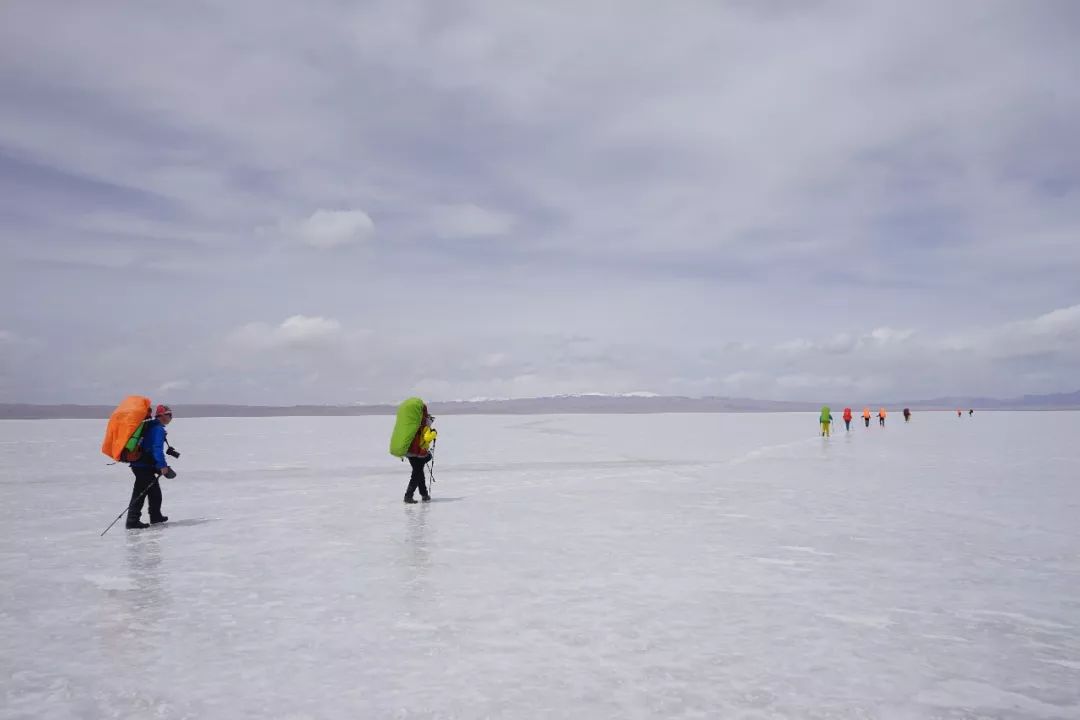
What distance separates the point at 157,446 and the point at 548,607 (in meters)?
7.23

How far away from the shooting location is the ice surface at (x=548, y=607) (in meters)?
4.69

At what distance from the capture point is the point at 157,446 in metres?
11.1

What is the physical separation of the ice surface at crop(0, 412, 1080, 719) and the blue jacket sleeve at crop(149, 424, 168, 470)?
39.5 inches

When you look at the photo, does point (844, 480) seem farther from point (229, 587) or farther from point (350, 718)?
point (350, 718)

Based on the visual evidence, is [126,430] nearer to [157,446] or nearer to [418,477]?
[157,446]

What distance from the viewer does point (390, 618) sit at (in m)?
6.35

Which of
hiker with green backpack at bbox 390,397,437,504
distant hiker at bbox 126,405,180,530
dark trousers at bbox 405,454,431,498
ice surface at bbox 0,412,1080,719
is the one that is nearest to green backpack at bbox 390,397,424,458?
hiker with green backpack at bbox 390,397,437,504

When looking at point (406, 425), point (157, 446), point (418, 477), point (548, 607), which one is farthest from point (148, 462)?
point (548, 607)

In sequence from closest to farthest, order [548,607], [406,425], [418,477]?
[548,607], [406,425], [418,477]

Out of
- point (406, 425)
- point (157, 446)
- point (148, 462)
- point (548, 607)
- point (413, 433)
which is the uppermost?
point (406, 425)

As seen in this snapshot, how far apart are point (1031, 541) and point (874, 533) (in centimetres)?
188

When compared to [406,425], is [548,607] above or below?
below

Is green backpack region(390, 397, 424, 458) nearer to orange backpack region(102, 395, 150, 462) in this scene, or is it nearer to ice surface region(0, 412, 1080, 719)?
ice surface region(0, 412, 1080, 719)

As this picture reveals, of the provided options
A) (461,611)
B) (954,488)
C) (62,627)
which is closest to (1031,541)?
(954,488)
